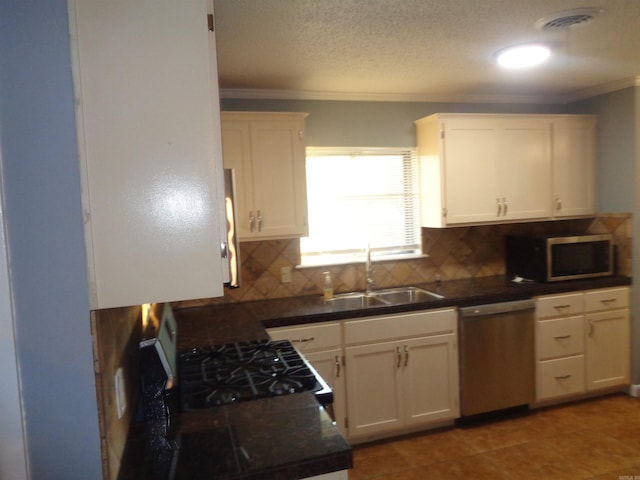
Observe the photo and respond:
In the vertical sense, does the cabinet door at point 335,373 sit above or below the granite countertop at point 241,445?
below

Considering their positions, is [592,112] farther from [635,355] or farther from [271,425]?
[271,425]

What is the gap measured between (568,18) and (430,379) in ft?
7.24

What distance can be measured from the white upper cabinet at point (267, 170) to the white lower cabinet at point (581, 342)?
1902 mm

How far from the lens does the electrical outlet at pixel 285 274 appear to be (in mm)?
3211

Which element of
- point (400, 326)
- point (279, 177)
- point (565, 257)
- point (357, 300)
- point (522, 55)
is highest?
point (522, 55)

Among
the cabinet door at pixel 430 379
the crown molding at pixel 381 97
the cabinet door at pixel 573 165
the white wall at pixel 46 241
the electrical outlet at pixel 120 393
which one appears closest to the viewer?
the white wall at pixel 46 241

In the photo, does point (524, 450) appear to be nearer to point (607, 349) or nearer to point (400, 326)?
point (400, 326)

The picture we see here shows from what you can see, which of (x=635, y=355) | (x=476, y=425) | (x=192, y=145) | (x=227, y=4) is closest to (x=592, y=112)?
(x=635, y=355)

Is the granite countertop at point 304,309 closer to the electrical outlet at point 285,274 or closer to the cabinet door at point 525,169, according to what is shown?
the electrical outlet at point 285,274

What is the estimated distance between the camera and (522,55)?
2.42 m

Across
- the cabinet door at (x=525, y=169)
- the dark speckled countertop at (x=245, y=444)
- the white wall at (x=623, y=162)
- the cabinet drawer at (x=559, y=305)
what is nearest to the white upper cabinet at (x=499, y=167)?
the cabinet door at (x=525, y=169)

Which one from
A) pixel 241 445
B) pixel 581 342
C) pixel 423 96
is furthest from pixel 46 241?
pixel 581 342

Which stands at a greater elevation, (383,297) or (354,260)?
(354,260)

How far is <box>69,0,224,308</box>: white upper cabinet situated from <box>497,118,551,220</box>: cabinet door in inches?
109
